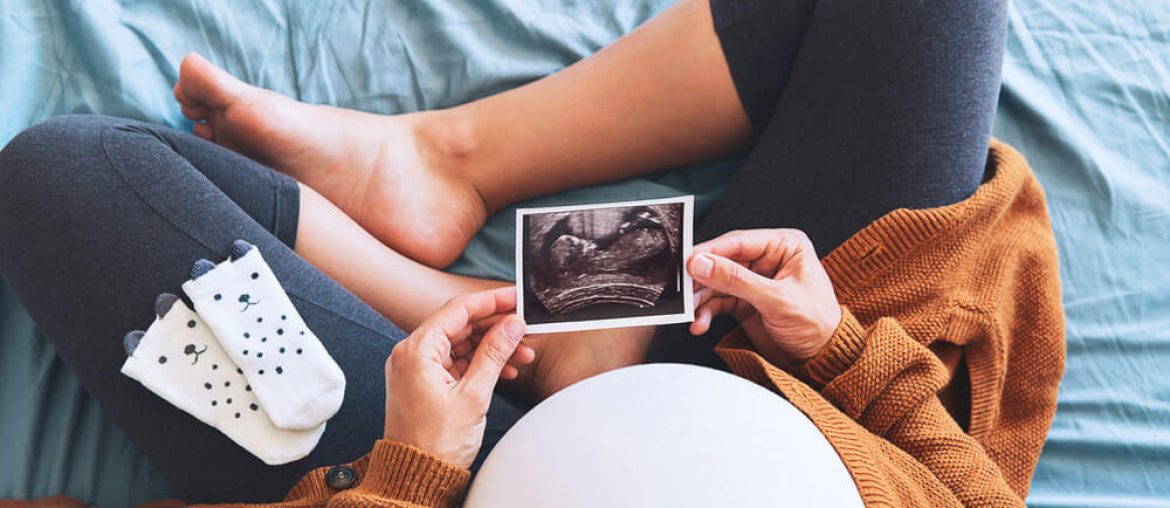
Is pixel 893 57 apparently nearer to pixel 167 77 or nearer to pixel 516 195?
pixel 516 195

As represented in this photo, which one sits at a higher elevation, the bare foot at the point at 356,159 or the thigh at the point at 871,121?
the thigh at the point at 871,121

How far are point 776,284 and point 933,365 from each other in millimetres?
186

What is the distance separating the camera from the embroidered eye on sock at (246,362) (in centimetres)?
88

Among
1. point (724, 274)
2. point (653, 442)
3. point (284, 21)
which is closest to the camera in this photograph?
point (653, 442)

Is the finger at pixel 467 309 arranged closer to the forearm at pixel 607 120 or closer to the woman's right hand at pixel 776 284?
the woman's right hand at pixel 776 284

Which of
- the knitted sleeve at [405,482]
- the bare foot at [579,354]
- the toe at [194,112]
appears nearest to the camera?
the knitted sleeve at [405,482]

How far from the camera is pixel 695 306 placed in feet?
2.98

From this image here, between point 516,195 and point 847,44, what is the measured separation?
481 millimetres

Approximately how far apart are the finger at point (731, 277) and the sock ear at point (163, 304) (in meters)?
0.52

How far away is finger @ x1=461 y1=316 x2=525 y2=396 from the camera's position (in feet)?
2.59

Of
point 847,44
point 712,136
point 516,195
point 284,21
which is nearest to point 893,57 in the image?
point 847,44

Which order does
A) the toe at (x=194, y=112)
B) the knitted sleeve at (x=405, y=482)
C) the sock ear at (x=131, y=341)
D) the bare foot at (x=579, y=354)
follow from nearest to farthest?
the knitted sleeve at (x=405, y=482) → the sock ear at (x=131, y=341) → the bare foot at (x=579, y=354) → the toe at (x=194, y=112)

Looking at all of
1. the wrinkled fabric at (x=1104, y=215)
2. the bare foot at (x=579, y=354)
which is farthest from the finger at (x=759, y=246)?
the wrinkled fabric at (x=1104, y=215)

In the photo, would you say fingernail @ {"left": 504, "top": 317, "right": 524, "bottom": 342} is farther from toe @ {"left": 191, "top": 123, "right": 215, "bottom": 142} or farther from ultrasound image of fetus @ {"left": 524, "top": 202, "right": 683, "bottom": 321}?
toe @ {"left": 191, "top": 123, "right": 215, "bottom": 142}
